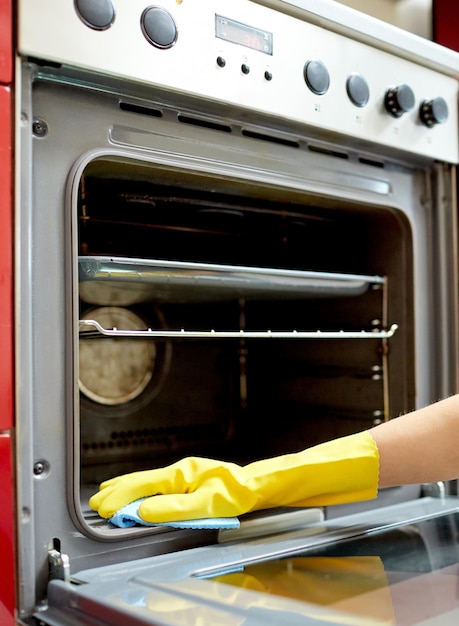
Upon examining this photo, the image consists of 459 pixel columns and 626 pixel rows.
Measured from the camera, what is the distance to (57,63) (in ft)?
2.89

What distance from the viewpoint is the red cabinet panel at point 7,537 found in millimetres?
812

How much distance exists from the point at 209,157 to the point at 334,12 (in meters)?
0.34

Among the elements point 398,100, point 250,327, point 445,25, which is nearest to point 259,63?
point 398,100

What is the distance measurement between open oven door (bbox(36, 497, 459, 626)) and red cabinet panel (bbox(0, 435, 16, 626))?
44 millimetres

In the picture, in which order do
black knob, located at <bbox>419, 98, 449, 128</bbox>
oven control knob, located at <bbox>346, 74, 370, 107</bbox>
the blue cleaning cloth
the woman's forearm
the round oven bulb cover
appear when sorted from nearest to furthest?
1. the blue cleaning cloth
2. the woman's forearm
3. oven control knob, located at <bbox>346, 74, 370, 107</bbox>
4. black knob, located at <bbox>419, 98, 449, 128</bbox>
5. the round oven bulb cover

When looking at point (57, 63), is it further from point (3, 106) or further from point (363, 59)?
point (363, 59)

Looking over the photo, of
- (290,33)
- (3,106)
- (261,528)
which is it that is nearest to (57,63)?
(3,106)

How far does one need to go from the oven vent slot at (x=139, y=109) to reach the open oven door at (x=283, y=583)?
25.7 inches

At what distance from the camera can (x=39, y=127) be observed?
0.89 m

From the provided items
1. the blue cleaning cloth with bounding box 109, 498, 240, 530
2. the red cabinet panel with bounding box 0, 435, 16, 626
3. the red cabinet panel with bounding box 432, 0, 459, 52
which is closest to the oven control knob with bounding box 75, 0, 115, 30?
the red cabinet panel with bounding box 0, 435, 16, 626

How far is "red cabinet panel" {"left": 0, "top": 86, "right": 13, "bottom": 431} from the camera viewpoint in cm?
82

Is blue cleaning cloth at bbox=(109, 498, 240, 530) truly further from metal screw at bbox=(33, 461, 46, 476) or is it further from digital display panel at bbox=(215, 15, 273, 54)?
digital display panel at bbox=(215, 15, 273, 54)

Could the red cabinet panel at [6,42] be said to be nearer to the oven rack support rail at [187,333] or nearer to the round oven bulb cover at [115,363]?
the oven rack support rail at [187,333]

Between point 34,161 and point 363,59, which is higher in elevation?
point 363,59
